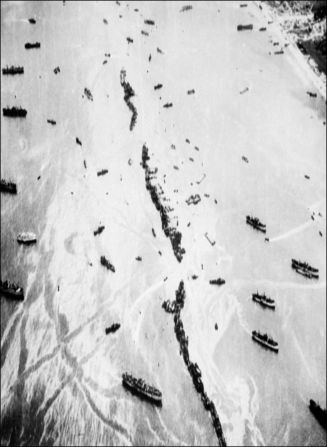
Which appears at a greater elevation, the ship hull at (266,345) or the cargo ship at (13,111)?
the cargo ship at (13,111)

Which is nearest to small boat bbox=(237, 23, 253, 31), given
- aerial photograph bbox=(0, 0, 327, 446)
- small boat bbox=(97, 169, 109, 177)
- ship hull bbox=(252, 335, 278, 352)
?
aerial photograph bbox=(0, 0, 327, 446)

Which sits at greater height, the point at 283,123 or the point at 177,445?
the point at 283,123

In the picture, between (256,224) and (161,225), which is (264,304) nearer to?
(256,224)

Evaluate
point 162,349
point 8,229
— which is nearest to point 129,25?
point 8,229

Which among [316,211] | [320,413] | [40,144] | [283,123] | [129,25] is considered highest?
[129,25]

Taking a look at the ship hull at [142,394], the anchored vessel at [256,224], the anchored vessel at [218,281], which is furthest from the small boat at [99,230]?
the anchored vessel at [256,224]

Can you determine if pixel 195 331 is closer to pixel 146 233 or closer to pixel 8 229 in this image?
pixel 146 233

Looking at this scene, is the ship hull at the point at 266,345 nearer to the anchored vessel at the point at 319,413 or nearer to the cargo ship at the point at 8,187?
the anchored vessel at the point at 319,413

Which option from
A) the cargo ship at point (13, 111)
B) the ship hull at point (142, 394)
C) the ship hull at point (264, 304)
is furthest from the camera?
the cargo ship at point (13, 111)
